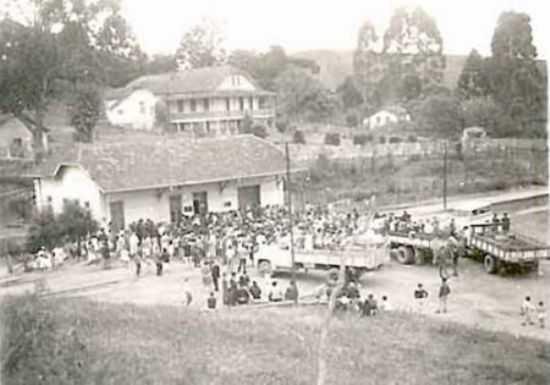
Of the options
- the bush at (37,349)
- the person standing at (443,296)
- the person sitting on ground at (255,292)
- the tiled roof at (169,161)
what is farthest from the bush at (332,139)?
the bush at (37,349)

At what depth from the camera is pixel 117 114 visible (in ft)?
32.6

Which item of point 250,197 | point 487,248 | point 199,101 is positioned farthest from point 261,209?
point 487,248

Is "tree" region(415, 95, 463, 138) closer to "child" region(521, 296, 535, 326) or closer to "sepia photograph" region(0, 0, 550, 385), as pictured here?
"sepia photograph" region(0, 0, 550, 385)

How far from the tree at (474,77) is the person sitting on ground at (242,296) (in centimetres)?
382

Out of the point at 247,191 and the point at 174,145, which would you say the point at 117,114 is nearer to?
the point at 174,145

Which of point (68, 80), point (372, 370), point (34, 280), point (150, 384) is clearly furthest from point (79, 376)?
point (68, 80)

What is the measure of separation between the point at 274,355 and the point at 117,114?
452 cm

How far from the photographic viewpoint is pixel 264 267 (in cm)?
1096

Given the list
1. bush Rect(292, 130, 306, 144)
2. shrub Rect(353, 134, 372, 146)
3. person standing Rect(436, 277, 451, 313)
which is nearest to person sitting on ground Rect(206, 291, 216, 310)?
person standing Rect(436, 277, 451, 313)

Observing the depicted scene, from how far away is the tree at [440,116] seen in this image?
9180 millimetres

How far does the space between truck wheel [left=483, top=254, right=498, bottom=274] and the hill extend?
2547 mm

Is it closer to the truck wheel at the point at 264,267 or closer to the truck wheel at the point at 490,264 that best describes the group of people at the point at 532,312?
the truck wheel at the point at 490,264

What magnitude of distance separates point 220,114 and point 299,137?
3.50 metres

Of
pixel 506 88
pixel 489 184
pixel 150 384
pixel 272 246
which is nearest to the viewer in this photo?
pixel 150 384
